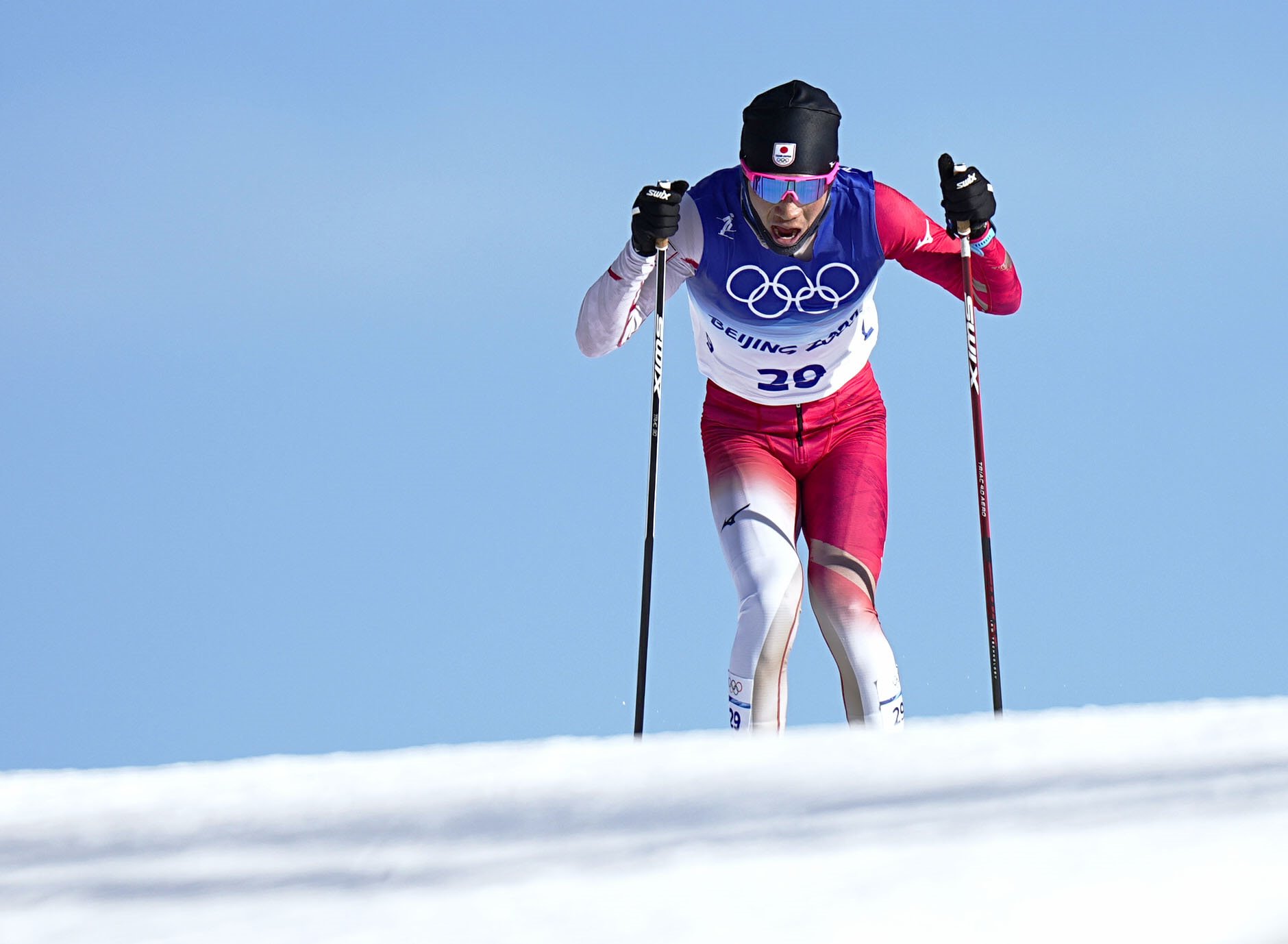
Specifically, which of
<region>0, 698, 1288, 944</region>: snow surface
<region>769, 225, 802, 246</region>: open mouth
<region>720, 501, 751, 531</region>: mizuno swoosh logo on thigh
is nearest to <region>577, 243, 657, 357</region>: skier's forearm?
<region>769, 225, 802, 246</region>: open mouth

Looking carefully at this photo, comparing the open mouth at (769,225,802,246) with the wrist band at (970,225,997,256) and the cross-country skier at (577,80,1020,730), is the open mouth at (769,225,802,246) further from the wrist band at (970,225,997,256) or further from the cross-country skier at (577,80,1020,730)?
the wrist band at (970,225,997,256)

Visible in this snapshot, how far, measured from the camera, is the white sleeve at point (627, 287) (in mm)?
3332

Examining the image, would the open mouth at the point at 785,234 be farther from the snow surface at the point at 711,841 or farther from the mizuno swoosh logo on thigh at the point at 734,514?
the snow surface at the point at 711,841

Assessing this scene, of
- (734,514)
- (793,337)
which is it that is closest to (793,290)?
(793,337)

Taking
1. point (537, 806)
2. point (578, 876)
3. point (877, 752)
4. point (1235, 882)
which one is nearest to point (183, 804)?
point (537, 806)

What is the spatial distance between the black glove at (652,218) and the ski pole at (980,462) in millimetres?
716

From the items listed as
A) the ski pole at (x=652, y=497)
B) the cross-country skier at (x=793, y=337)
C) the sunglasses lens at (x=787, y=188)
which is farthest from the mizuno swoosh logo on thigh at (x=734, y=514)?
the sunglasses lens at (x=787, y=188)

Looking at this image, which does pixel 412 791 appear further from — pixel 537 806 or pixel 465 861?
pixel 465 861

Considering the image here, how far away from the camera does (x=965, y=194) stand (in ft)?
10.8

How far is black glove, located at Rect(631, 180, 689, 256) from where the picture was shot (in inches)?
126

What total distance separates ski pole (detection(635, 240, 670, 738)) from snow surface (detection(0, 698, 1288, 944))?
7.37 ft

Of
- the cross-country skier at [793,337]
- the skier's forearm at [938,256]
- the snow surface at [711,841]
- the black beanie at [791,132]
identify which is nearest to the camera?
the snow surface at [711,841]

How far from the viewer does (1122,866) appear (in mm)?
727

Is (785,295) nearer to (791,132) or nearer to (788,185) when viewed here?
(788,185)
